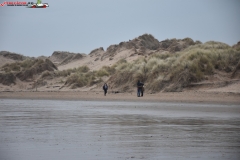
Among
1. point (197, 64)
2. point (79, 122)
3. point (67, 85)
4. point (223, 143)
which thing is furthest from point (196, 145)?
point (67, 85)

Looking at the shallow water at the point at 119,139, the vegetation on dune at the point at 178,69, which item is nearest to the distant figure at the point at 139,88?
the vegetation on dune at the point at 178,69

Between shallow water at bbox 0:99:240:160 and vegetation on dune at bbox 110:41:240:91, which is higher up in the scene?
vegetation on dune at bbox 110:41:240:91

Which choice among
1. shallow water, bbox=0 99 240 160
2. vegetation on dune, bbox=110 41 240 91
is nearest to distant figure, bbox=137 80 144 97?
vegetation on dune, bbox=110 41 240 91

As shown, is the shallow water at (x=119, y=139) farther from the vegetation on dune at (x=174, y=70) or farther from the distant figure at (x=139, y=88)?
the vegetation on dune at (x=174, y=70)

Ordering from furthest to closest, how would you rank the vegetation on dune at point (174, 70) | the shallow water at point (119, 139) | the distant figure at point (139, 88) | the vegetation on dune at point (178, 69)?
1. the vegetation on dune at point (174, 70)
2. the vegetation on dune at point (178, 69)
3. the distant figure at point (139, 88)
4. the shallow water at point (119, 139)

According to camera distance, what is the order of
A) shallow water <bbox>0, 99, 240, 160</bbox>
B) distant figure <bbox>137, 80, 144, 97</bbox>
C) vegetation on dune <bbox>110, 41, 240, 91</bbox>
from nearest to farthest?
1. shallow water <bbox>0, 99, 240, 160</bbox>
2. distant figure <bbox>137, 80, 144, 97</bbox>
3. vegetation on dune <bbox>110, 41, 240, 91</bbox>

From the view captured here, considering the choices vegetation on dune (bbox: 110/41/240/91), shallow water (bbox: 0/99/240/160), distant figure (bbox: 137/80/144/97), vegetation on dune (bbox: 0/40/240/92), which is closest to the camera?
shallow water (bbox: 0/99/240/160)

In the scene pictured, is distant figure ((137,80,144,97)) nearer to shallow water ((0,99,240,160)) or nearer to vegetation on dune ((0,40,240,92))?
vegetation on dune ((0,40,240,92))

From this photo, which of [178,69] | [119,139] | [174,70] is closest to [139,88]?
[174,70]

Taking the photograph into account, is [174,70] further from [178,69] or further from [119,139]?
[119,139]

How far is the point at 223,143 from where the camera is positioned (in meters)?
10.9

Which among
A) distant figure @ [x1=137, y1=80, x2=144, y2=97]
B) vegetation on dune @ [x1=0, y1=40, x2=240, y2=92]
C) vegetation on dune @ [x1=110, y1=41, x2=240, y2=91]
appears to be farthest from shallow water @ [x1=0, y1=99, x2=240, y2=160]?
vegetation on dune @ [x1=0, y1=40, x2=240, y2=92]

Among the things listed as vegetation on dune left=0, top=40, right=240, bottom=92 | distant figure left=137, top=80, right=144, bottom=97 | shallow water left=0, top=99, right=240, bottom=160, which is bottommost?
shallow water left=0, top=99, right=240, bottom=160

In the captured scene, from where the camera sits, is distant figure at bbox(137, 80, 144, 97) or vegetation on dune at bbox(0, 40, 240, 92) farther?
vegetation on dune at bbox(0, 40, 240, 92)
